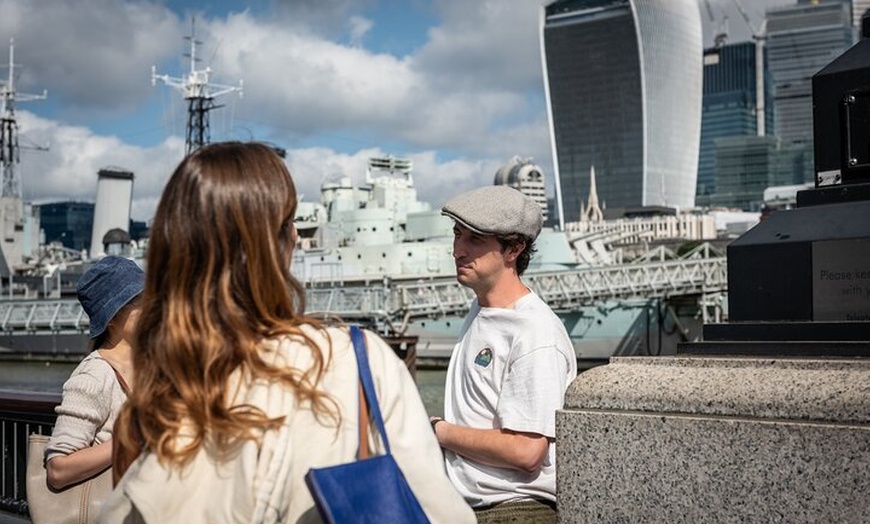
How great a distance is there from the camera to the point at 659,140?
186m

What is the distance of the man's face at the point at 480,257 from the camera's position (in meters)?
3.71

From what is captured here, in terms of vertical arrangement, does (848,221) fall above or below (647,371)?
above

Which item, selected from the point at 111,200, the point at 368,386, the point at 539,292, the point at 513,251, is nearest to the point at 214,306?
the point at 368,386

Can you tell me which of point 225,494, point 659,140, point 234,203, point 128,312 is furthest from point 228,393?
point 659,140

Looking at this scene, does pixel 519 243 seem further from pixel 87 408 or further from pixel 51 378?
pixel 51 378

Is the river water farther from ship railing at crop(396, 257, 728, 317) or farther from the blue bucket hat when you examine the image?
the blue bucket hat

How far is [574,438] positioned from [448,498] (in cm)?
133

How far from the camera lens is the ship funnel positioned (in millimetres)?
87312

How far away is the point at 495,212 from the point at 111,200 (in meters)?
89.2

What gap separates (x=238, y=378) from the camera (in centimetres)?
216

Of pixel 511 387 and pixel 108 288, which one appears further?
pixel 108 288

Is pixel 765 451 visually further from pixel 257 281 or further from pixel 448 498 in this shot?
pixel 257 281

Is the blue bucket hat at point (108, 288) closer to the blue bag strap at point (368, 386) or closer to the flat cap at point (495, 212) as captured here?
the flat cap at point (495, 212)

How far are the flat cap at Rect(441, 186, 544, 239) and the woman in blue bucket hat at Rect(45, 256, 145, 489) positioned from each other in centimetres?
119
